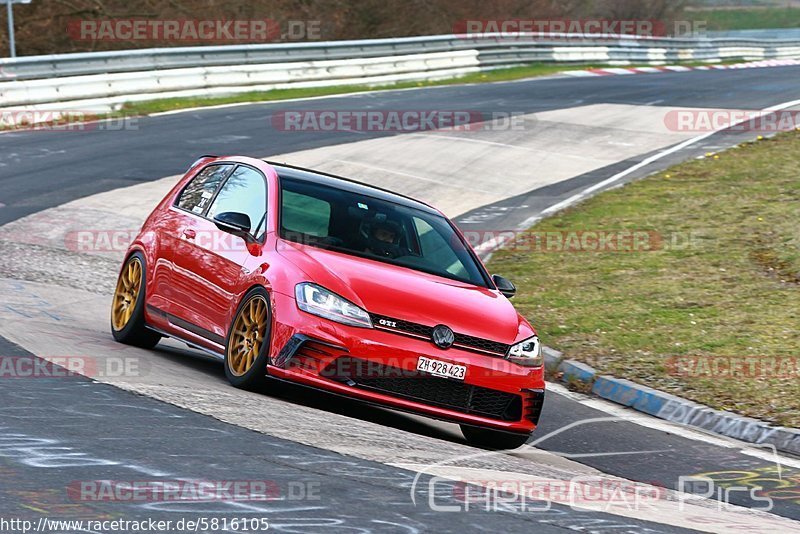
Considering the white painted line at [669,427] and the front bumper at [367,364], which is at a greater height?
the front bumper at [367,364]

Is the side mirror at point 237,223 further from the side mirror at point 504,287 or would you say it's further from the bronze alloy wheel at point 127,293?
the side mirror at point 504,287

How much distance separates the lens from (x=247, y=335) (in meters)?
8.23

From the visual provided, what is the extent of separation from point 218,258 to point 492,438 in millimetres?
2331

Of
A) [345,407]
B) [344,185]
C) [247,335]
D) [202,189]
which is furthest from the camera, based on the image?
[202,189]

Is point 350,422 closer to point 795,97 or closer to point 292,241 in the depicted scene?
point 292,241

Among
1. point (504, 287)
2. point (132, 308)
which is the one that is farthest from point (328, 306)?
point (132, 308)

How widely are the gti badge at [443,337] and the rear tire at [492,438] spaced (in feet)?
2.16

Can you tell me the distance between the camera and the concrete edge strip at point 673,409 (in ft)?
28.5

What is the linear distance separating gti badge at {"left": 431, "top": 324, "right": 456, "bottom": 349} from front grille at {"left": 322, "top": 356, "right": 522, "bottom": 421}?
0.69 feet

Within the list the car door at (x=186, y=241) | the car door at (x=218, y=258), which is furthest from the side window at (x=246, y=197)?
the car door at (x=186, y=241)

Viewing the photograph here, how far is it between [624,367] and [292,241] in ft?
10.9

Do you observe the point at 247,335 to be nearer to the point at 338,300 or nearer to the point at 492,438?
the point at 338,300

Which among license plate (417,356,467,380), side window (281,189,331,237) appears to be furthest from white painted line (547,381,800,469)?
side window (281,189,331,237)

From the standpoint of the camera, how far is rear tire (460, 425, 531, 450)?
27.0ft
